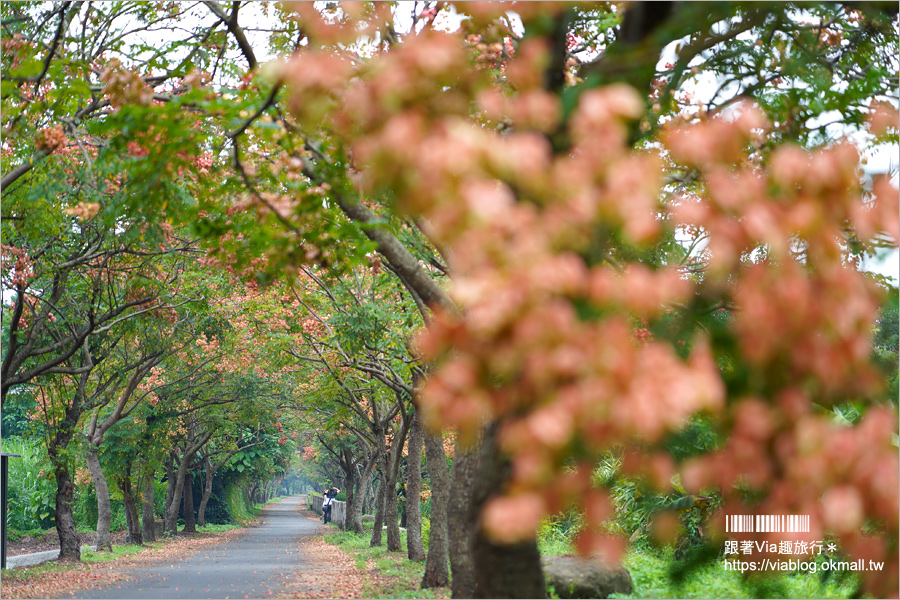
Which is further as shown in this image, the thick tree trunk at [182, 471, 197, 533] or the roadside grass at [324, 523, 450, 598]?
the thick tree trunk at [182, 471, 197, 533]

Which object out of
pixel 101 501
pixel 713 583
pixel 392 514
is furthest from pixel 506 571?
pixel 101 501

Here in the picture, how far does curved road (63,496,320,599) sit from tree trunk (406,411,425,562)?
9.90ft

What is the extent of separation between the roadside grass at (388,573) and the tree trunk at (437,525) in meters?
0.31

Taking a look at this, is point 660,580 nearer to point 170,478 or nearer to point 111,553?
point 111,553

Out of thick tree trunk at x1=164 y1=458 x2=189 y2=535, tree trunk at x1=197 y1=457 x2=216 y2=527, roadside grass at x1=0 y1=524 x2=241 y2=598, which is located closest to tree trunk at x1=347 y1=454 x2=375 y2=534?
tree trunk at x1=197 y1=457 x2=216 y2=527

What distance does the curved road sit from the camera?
14211mm

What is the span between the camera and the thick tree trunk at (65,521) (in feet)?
66.2

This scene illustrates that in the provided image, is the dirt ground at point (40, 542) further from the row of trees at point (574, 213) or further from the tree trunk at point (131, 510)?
the row of trees at point (574, 213)

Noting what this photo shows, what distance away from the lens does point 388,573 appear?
1675cm

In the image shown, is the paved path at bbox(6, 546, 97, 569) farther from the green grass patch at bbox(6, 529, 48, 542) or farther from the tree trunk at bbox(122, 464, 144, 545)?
the green grass patch at bbox(6, 529, 48, 542)

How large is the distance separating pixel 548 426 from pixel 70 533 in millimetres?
22201

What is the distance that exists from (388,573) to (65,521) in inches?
381

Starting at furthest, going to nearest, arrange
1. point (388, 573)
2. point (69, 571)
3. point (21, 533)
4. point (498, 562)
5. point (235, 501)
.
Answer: point (235, 501) < point (21, 533) < point (69, 571) < point (388, 573) < point (498, 562)

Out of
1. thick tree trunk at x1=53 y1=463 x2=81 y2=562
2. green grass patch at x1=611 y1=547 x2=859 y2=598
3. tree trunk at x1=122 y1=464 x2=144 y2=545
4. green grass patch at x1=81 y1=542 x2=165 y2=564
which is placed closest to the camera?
green grass patch at x1=611 y1=547 x2=859 y2=598
